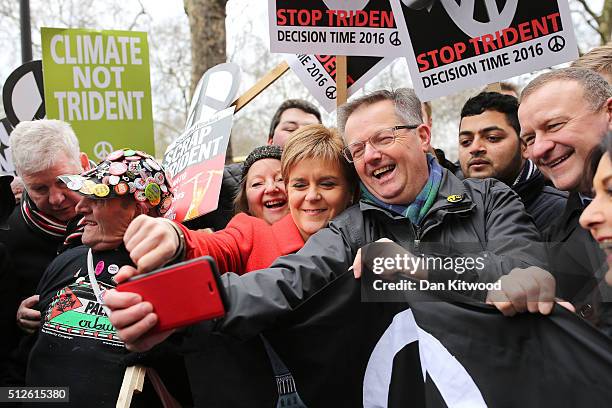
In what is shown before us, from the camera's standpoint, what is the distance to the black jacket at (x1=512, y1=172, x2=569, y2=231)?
9.68ft

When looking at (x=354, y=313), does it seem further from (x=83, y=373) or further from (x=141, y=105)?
(x=141, y=105)

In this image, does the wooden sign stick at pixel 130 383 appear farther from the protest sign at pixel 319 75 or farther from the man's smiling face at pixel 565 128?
the protest sign at pixel 319 75

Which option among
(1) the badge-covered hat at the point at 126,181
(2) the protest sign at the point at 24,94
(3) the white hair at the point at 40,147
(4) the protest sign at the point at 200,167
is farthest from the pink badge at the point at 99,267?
(2) the protest sign at the point at 24,94

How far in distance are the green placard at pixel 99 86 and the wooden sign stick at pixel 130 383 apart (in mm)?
2744

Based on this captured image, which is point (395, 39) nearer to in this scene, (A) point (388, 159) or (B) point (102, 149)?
(A) point (388, 159)

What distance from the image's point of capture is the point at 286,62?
428 cm

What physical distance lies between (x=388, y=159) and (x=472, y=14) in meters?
1.22

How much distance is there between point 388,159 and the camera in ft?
8.48

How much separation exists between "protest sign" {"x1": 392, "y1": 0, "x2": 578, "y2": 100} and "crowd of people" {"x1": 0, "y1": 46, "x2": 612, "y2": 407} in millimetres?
356

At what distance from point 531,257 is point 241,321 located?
36.6 inches

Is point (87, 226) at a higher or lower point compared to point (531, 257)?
higher

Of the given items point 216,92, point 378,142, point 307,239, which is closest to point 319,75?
point 216,92

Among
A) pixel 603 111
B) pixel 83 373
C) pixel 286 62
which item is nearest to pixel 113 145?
pixel 286 62

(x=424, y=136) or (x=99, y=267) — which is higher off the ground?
(x=424, y=136)
